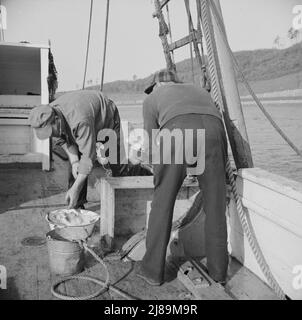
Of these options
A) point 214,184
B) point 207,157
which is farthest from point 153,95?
point 214,184

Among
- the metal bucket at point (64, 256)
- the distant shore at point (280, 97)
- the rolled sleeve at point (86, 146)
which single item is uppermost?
the distant shore at point (280, 97)

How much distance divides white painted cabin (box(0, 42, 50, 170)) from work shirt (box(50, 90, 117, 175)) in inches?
119

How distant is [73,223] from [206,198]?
1.22 meters

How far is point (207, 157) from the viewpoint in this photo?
283 cm

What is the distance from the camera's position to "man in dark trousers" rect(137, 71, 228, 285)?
2.83 m

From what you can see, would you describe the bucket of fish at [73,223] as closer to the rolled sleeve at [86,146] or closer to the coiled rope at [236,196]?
the rolled sleeve at [86,146]

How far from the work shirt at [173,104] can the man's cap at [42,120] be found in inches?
35.8

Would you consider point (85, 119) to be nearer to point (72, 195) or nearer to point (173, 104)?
point (72, 195)

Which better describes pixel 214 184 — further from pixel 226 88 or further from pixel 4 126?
pixel 4 126

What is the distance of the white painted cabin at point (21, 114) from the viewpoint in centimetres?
695

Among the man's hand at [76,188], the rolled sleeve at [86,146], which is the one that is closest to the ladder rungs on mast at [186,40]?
the rolled sleeve at [86,146]

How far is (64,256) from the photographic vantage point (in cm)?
305

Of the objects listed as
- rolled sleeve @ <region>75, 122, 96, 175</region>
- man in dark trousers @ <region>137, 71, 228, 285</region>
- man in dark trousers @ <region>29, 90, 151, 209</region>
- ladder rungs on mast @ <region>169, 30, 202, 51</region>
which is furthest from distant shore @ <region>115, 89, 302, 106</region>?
man in dark trousers @ <region>137, 71, 228, 285</region>

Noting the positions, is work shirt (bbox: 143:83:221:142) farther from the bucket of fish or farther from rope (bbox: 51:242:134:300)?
rope (bbox: 51:242:134:300)
